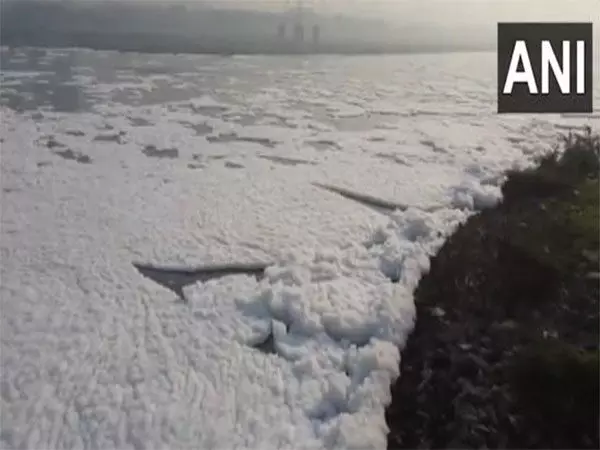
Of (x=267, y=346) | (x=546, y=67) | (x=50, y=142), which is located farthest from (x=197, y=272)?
(x=546, y=67)

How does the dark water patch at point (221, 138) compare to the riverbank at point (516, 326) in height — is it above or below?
above

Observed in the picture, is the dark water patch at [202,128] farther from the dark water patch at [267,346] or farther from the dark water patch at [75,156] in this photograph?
the dark water patch at [267,346]

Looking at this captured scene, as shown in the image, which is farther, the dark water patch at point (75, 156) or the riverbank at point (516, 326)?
the dark water patch at point (75, 156)

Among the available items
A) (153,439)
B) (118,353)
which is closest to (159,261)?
(118,353)

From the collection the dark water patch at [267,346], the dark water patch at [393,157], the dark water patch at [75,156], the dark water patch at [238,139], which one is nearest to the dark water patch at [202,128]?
the dark water patch at [238,139]

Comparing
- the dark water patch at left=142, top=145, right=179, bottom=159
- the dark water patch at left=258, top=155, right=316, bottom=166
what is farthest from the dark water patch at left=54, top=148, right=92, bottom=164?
the dark water patch at left=258, top=155, right=316, bottom=166

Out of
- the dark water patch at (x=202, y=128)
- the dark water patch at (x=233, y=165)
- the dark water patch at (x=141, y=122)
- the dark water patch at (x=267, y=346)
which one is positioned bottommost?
the dark water patch at (x=267, y=346)

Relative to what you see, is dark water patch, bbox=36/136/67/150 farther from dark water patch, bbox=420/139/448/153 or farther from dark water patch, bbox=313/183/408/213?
dark water patch, bbox=420/139/448/153

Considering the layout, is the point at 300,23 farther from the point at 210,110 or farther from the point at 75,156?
the point at 75,156
